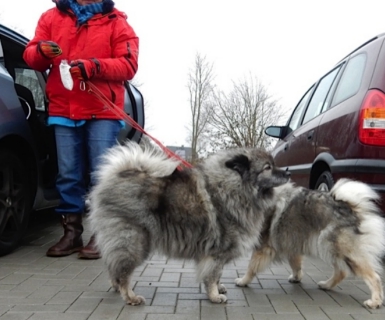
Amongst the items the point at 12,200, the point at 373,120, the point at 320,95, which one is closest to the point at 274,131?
the point at 320,95

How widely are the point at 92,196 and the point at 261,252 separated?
5.39 feet

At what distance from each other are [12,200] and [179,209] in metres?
2.24

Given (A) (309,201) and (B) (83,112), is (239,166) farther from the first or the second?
(B) (83,112)

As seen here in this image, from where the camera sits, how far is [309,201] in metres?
4.01

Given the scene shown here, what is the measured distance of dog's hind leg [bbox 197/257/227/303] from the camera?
357cm

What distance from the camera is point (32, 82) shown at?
19.3 feet

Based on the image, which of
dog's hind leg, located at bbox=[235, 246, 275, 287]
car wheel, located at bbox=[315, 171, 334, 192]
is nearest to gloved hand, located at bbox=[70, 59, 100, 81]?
dog's hind leg, located at bbox=[235, 246, 275, 287]

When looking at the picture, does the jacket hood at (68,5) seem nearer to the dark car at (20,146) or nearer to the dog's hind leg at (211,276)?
the dark car at (20,146)

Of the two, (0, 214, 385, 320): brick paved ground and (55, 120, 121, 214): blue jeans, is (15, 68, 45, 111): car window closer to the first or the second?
(55, 120, 121, 214): blue jeans

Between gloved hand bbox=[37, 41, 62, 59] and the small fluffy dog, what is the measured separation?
2.59m

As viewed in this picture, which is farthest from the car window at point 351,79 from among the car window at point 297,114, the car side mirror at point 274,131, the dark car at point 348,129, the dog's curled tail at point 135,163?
the dog's curled tail at point 135,163

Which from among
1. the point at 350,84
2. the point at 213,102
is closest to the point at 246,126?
the point at 213,102

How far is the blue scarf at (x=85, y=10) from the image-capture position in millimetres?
→ 4695

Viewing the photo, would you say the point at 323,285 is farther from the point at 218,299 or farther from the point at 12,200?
the point at 12,200
